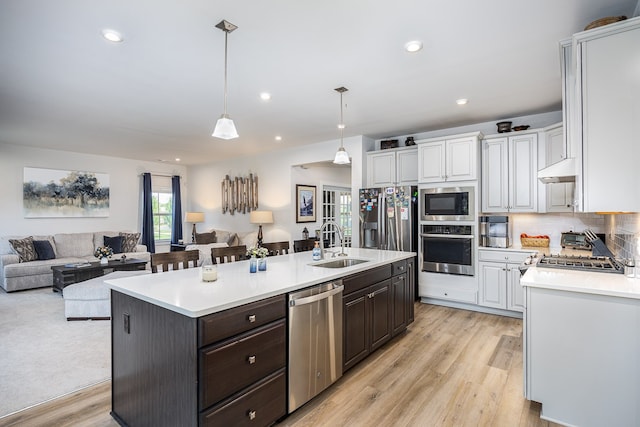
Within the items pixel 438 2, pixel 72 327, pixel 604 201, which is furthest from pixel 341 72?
pixel 72 327

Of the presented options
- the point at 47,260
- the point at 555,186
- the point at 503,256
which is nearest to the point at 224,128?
the point at 503,256

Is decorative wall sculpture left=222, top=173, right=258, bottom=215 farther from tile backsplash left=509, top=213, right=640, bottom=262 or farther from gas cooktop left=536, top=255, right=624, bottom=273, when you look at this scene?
gas cooktop left=536, top=255, right=624, bottom=273

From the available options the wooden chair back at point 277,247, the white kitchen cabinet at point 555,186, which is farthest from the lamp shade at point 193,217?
the white kitchen cabinet at point 555,186

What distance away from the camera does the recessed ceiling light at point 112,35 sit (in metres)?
2.36

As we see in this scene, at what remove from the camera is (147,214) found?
7.97m

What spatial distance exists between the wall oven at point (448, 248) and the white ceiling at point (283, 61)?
1.56 meters

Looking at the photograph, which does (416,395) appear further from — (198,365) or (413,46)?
(413,46)

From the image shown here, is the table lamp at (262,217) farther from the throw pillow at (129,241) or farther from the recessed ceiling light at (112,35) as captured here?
the recessed ceiling light at (112,35)

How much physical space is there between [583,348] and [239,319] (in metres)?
2.07

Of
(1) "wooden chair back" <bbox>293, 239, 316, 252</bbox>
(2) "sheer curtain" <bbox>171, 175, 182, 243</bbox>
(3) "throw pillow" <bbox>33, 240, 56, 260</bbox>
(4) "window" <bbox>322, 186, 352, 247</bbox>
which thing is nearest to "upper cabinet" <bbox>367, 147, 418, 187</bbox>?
(1) "wooden chair back" <bbox>293, 239, 316, 252</bbox>

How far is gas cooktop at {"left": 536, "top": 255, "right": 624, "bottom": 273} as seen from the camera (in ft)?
7.79

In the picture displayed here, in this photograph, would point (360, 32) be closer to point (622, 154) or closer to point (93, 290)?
point (622, 154)

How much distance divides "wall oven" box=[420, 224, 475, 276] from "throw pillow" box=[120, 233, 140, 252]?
595 cm

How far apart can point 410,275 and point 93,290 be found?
3787 millimetres
